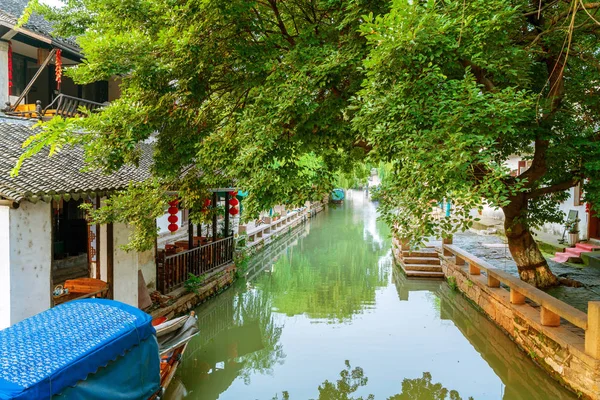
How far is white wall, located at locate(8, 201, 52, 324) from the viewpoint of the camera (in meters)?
5.90

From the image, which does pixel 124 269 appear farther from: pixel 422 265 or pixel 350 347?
pixel 422 265

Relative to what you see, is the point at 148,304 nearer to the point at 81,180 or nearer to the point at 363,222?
the point at 81,180

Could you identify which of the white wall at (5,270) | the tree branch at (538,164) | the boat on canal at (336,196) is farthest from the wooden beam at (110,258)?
the tree branch at (538,164)

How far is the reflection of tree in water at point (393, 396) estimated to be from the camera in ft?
22.4

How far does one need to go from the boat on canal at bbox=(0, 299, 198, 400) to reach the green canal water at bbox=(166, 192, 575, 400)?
2.19 meters

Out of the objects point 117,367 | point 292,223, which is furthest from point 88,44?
point 292,223

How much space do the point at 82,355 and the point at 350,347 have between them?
18.7 feet

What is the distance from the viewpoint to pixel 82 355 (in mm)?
4117

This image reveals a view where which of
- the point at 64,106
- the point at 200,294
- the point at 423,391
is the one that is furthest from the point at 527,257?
the point at 64,106

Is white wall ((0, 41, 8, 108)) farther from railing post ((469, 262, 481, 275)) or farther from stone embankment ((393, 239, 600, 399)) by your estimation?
railing post ((469, 262, 481, 275))

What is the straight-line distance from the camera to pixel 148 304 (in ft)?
29.7

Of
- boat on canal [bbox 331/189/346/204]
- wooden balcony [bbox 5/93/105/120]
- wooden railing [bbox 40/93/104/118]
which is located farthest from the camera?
wooden railing [bbox 40/93/104/118]

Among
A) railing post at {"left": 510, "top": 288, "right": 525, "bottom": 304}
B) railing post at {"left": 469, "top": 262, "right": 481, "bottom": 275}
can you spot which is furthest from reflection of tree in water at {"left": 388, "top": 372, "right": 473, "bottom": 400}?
railing post at {"left": 469, "top": 262, "right": 481, "bottom": 275}

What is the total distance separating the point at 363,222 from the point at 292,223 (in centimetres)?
797
